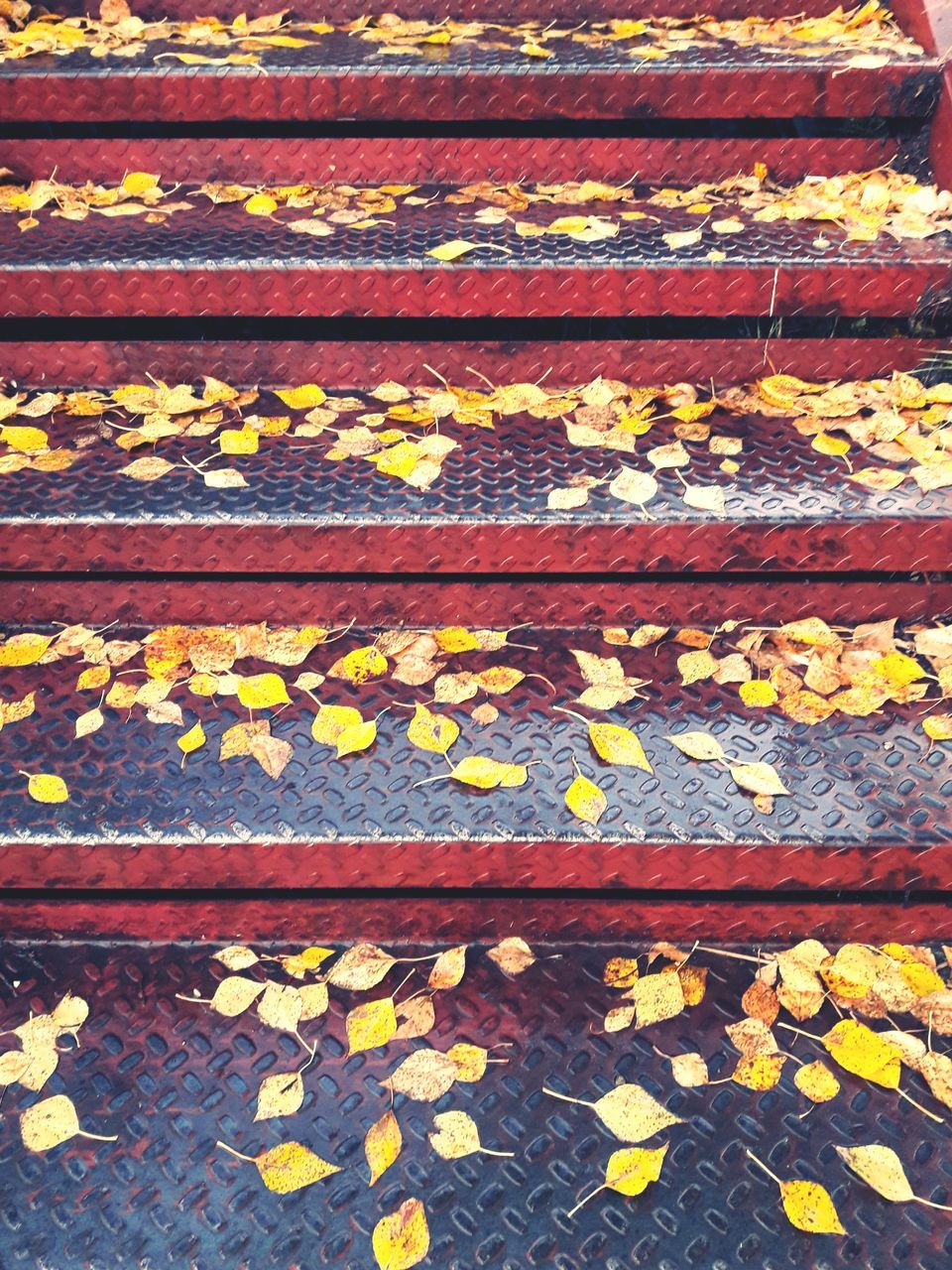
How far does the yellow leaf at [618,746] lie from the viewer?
1.52 meters

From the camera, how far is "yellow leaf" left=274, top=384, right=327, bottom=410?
1.98m

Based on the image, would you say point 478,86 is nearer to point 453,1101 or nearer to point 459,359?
point 459,359

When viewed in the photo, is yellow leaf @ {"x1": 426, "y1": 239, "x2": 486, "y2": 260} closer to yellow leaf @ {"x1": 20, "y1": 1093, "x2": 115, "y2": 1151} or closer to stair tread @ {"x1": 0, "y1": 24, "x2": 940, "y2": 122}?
stair tread @ {"x1": 0, "y1": 24, "x2": 940, "y2": 122}

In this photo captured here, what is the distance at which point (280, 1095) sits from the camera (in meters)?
1.32

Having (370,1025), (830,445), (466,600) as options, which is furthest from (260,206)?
(370,1025)

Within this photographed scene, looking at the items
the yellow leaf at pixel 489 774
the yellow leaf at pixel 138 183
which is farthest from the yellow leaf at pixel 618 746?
the yellow leaf at pixel 138 183

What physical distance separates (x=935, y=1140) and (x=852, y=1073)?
0.41 ft

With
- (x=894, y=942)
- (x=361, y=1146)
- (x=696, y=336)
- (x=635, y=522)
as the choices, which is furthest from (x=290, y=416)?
(x=894, y=942)

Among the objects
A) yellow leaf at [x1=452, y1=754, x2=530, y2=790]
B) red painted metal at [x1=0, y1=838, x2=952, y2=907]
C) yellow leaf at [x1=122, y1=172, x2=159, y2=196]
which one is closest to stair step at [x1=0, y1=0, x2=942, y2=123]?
yellow leaf at [x1=122, y1=172, x2=159, y2=196]

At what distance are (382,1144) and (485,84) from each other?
2170mm

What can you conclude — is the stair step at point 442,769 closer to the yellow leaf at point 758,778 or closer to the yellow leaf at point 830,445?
the yellow leaf at point 758,778

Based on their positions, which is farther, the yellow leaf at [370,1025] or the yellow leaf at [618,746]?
the yellow leaf at [618,746]

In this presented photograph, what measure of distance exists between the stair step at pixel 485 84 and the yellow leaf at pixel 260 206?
0.21 m

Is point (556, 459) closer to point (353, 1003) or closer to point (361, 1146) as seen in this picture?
point (353, 1003)
